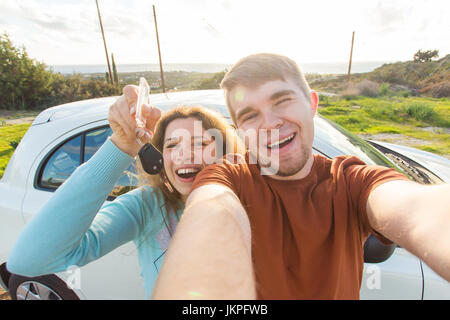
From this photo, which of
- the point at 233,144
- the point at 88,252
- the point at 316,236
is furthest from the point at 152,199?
the point at 316,236

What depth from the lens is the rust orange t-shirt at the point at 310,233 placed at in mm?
1020

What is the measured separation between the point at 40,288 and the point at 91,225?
1.07 metres

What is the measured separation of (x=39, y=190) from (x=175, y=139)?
1140 mm

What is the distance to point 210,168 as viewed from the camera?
1.16m

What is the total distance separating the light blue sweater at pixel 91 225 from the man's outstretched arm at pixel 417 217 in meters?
0.96

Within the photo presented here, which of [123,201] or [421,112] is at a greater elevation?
[123,201]

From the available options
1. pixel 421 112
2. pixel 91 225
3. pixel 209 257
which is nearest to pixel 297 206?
pixel 209 257

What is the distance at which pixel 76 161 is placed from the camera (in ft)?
5.83

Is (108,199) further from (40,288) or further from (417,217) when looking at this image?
(417,217)

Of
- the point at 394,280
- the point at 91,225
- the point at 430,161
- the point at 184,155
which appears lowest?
the point at 394,280

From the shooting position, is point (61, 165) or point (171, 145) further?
point (61, 165)

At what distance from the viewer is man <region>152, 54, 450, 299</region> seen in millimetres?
753

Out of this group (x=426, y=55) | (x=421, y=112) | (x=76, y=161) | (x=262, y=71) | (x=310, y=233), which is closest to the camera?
(x=310, y=233)
